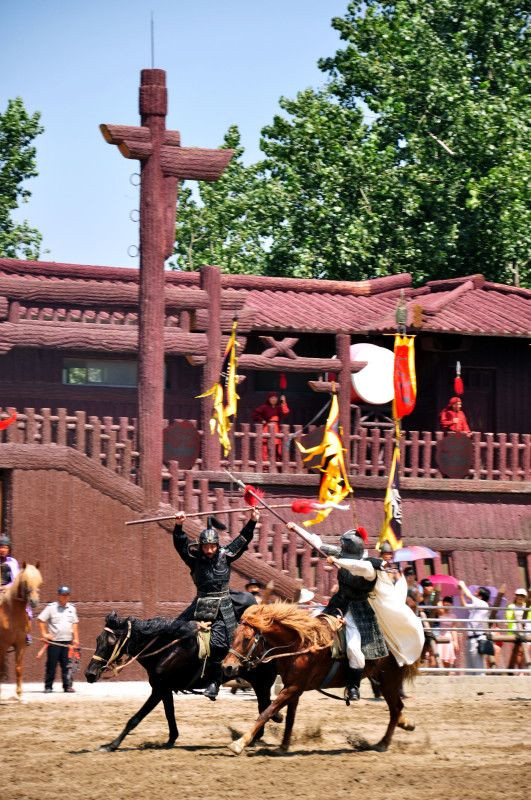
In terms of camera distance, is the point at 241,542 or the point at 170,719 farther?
the point at 241,542

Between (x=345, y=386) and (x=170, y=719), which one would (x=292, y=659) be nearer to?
(x=170, y=719)

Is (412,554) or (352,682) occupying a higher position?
(412,554)

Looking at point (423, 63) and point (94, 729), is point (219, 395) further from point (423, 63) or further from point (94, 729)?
point (423, 63)

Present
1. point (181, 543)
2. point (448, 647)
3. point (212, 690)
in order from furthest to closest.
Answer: point (448, 647), point (181, 543), point (212, 690)

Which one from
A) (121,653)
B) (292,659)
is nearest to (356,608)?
(292,659)

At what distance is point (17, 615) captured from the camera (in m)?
19.1

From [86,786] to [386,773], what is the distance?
2.79m

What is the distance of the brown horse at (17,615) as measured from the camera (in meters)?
18.8

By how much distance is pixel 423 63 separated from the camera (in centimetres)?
3700

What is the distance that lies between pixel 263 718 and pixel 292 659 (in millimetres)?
648

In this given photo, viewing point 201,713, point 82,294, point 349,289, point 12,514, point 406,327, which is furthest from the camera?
point 349,289

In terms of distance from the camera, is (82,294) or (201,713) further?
(82,294)

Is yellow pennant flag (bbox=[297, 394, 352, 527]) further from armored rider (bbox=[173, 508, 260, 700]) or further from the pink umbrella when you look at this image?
armored rider (bbox=[173, 508, 260, 700])

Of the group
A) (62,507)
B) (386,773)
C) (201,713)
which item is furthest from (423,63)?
(386,773)
